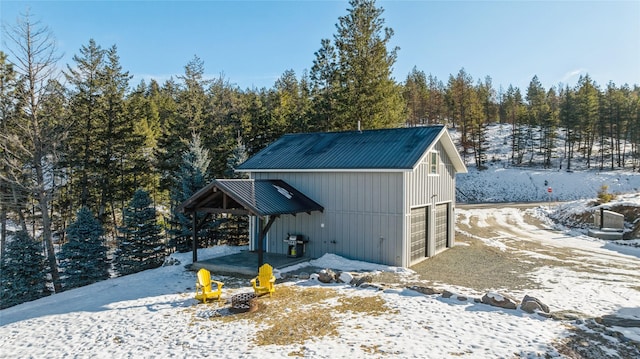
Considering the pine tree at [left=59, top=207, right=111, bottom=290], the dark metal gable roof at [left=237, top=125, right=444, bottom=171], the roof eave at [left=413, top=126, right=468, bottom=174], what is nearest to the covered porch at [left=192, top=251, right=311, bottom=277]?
the dark metal gable roof at [left=237, top=125, right=444, bottom=171]

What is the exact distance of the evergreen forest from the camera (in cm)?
1734

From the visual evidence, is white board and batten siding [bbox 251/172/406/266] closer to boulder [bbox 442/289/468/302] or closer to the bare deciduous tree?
boulder [bbox 442/289/468/302]

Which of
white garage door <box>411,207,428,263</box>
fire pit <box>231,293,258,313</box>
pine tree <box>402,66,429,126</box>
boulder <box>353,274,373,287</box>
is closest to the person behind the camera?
fire pit <box>231,293,258,313</box>

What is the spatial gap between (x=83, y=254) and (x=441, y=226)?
1733cm

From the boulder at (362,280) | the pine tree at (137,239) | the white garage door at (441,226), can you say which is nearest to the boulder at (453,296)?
the boulder at (362,280)

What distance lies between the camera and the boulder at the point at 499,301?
344 inches

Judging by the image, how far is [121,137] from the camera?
24.2m

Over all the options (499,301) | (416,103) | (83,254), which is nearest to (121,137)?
(83,254)

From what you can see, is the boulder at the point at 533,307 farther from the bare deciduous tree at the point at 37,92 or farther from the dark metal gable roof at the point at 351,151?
the bare deciduous tree at the point at 37,92

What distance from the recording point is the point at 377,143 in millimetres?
15562

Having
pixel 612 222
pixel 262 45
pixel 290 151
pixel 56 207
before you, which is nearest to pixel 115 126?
pixel 56 207

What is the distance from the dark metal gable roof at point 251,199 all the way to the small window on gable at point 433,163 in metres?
5.04

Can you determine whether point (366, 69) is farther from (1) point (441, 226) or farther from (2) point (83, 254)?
(2) point (83, 254)

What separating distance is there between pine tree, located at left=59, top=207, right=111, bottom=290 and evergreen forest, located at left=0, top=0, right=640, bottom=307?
5cm
